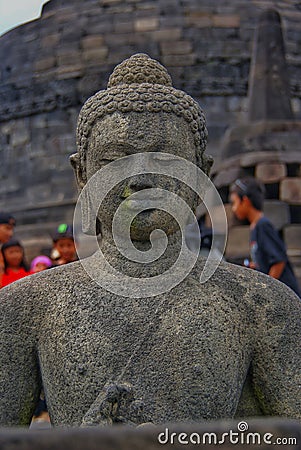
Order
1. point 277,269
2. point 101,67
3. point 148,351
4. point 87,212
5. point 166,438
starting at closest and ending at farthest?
point 166,438
point 148,351
point 87,212
point 277,269
point 101,67

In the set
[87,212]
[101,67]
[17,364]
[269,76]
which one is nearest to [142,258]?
[87,212]

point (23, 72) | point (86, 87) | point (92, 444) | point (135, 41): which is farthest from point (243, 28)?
point (92, 444)

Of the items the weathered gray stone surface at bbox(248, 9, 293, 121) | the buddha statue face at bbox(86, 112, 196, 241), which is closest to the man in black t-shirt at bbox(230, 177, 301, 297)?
the buddha statue face at bbox(86, 112, 196, 241)

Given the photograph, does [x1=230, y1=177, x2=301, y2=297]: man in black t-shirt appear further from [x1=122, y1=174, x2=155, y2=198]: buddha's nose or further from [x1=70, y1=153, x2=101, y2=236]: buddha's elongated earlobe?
[x1=122, y1=174, x2=155, y2=198]: buddha's nose

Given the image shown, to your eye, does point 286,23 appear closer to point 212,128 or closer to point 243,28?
point 243,28

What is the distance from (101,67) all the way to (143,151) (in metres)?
16.1

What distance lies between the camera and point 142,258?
3.03m

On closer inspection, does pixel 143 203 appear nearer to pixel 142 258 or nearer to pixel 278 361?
pixel 142 258

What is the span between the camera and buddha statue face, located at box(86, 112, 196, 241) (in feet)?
9.84

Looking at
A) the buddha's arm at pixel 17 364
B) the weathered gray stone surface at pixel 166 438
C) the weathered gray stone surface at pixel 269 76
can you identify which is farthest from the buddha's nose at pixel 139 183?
the weathered gray stone surface at pixel 269 76

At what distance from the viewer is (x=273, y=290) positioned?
302 centimetres

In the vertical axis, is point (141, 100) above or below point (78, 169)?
above

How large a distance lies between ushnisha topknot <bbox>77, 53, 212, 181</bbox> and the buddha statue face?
2 cm

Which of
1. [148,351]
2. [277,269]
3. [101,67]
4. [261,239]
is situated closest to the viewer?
[148,351]
